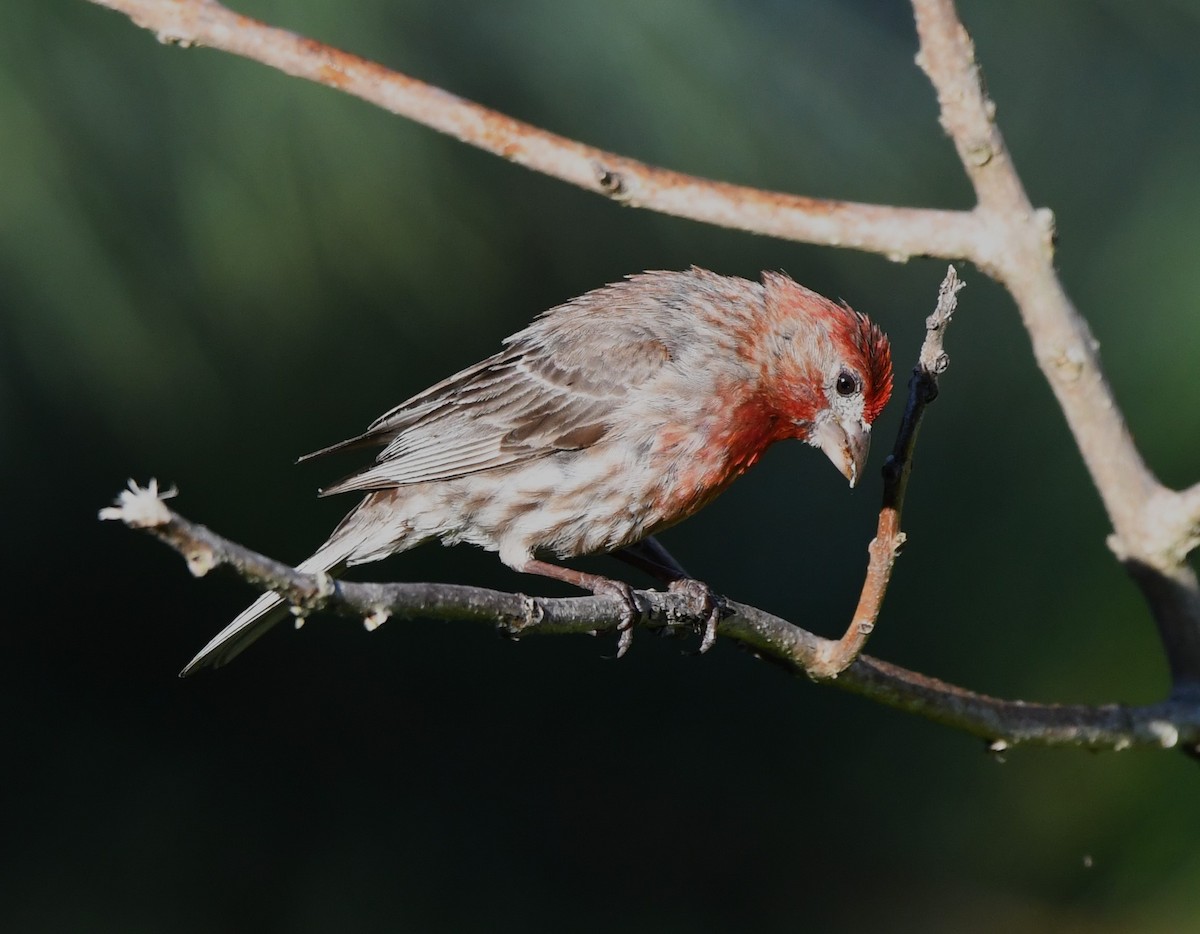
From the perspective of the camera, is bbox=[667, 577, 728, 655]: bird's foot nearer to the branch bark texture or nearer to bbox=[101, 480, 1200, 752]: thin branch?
bbox=[101, 480, 1200, 752]: thin branch

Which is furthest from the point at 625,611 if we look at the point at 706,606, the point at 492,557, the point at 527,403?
the point at 492,557

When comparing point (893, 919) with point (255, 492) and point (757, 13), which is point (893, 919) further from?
point (757, 13)

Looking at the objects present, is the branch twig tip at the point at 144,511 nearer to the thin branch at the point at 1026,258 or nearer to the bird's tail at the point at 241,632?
the thin branch at the point at 1026,258

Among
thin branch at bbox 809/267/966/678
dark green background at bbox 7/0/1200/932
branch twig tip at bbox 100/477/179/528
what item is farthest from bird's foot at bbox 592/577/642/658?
branch twig tip at bbox 100/477/179/528

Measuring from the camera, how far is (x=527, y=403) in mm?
3428

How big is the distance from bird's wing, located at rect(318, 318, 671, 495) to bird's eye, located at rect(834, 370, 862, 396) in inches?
16.4

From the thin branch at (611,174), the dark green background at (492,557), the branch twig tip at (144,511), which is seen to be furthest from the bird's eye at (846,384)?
the branch twig tip at (144,511)

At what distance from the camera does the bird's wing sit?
3.32 metres

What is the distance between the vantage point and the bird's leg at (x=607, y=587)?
8.18 ft

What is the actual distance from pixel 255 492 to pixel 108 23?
3.18 ft

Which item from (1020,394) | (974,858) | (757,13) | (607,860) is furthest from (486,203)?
(974,858)

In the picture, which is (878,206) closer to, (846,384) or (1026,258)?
(1026,258)

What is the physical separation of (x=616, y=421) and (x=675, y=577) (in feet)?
1.20

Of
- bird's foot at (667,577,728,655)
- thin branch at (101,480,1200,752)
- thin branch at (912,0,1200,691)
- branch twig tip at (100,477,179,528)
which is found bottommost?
branch twig tip at (100,477,179,528)
